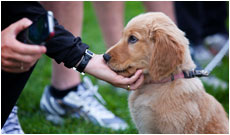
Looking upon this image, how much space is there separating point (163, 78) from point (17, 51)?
994mm

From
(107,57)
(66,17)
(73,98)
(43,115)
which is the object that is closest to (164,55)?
(107,57)

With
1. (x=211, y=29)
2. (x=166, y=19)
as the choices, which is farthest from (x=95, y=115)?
(x=211, y=29)

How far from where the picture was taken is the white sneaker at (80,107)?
3029mm

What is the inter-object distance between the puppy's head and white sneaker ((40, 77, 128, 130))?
0.96m

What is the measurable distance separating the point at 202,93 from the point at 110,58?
0.66 metres

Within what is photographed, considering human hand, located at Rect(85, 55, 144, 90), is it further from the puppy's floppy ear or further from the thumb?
the thumb

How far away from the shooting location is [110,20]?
351cm

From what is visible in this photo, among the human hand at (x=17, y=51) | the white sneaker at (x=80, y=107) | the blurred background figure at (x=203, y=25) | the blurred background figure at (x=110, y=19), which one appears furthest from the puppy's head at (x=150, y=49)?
the blurred background figure at (x=203, y=25)

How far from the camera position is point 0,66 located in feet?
5.67

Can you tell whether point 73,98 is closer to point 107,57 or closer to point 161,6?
point 107,57

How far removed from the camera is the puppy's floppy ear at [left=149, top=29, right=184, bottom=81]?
206 cm

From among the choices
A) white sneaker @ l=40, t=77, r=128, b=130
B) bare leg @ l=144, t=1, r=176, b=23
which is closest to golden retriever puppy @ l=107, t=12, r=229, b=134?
white sneaker @ l=40, t=77, r=128, b=130

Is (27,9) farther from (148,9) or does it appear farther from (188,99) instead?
(148,9)

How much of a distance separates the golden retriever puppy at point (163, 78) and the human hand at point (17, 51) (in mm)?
661
